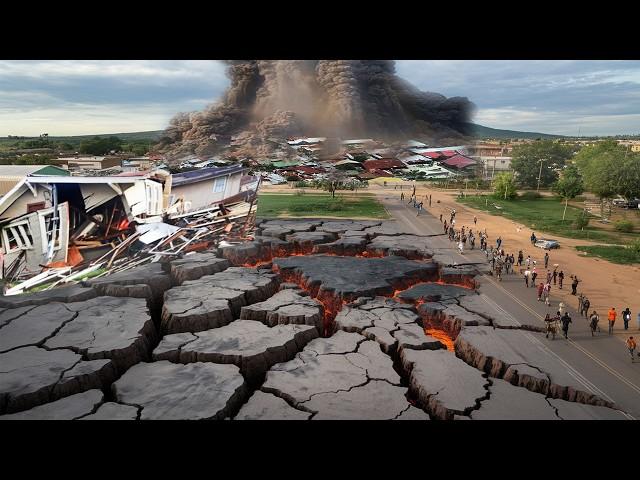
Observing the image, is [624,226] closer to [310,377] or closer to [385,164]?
[385,164]

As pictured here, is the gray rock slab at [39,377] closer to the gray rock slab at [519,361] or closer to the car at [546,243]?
→ the gray rock slab at [519,361]

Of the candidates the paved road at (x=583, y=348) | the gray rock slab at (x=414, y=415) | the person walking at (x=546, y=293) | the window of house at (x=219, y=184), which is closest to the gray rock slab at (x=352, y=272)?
the paved road at (x=583, y=348)

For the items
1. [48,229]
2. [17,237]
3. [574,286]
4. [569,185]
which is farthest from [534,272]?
[17,237]

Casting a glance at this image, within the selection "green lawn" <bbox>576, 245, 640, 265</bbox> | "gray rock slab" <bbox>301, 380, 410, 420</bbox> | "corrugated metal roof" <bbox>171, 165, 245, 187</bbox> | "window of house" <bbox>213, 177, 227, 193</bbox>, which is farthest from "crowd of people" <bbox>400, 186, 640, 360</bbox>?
"window of house" <bbox>213, 177, 227, 193</bbox>
